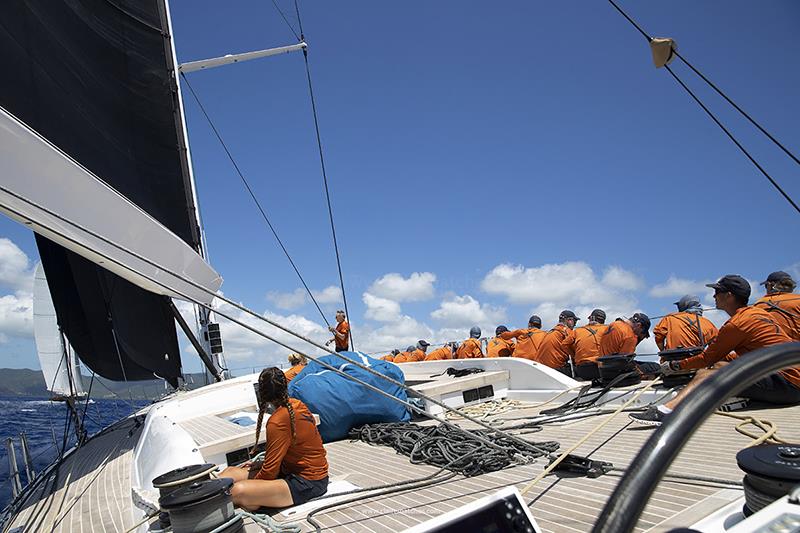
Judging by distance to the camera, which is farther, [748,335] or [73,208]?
[748,335]

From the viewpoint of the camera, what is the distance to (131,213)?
304cm

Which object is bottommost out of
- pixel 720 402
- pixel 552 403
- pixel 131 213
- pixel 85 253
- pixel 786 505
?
pixel 552 403

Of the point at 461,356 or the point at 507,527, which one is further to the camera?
the point at 461,356

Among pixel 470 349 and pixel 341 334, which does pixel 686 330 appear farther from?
pixel 470 349

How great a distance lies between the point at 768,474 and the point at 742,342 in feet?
9.86

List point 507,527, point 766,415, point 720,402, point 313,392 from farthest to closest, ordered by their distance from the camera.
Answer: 1. point 313,392
2. point 766,415
3. point 507,527
4. point 720,402

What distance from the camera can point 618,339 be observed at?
6.64 metres

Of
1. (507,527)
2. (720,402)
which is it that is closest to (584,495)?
(507,527)

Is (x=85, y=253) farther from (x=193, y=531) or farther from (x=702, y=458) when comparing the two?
(x=702, y=458)

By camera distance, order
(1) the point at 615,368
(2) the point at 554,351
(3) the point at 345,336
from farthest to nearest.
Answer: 1. (3) the point at 345,336
2. (2) the point at 554,351
3. (1) the point at 615,368

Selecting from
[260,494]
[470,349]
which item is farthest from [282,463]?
[470,349]

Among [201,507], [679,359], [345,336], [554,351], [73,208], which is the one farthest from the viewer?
[345,336]

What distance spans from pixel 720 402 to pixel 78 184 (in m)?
3.07

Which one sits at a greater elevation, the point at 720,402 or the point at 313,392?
the point at 720,402
